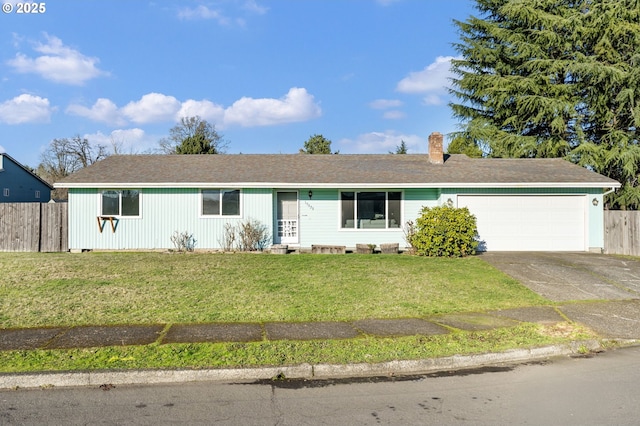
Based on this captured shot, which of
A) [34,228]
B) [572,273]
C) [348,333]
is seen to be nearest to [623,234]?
[572,273]

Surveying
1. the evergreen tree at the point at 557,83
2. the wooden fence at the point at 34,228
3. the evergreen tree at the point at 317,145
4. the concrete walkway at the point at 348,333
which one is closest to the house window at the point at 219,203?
the wooden fence at the point at 34,228

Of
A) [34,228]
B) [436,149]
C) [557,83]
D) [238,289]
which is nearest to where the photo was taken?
[238,289]

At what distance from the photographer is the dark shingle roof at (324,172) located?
1578 centimetres

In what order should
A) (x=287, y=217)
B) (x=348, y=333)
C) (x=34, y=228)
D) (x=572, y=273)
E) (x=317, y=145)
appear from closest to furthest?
1. (x=348, y=333)
2. (x=572, y=273)
3. (x=34, y=228)
4. (x=287, y=217)
5. (x=317, y=145)

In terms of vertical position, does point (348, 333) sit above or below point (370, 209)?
below

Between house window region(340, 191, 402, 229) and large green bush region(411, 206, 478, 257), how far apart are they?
7.60ft

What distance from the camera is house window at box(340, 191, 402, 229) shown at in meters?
16.6

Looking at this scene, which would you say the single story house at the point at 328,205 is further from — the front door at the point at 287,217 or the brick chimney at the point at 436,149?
the brick chimney at the point at 436,149

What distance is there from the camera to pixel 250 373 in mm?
5000

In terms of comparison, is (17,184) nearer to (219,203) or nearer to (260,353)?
(219,203)

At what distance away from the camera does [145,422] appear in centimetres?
391

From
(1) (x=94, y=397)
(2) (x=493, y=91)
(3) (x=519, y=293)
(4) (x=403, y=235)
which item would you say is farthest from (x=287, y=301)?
(2) (x=493, y=91)

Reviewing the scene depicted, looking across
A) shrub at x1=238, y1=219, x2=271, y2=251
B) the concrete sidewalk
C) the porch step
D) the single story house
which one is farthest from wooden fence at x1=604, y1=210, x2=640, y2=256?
shrub at x1=238, y1=219, x2=271, y2=251

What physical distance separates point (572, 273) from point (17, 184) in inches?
1240
